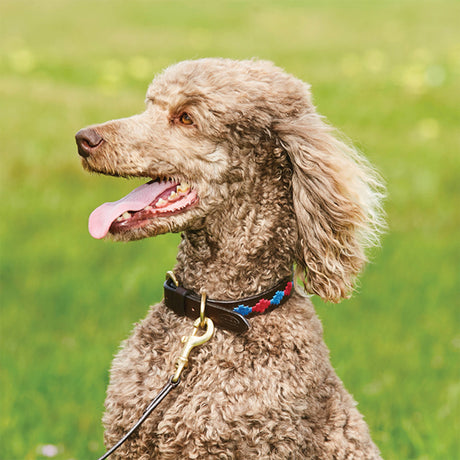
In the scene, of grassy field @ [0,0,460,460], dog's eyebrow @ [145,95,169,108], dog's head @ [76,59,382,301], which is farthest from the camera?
grassy field @ [0,0,460,460]

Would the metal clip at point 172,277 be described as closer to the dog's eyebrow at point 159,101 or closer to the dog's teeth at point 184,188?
the dog's teeth at point 184,188

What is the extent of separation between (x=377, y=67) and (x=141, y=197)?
1170 centimetres

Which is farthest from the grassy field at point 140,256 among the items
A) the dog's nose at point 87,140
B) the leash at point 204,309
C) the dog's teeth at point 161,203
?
the dog's nose at point 87,140

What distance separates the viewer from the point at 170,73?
10.0 ft

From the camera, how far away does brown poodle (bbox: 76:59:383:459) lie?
111 inches

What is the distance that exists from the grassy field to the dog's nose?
1.72 m

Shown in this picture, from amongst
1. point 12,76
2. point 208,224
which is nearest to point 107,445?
point 208,224

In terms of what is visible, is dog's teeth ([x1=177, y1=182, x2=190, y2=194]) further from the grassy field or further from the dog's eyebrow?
the grassy field

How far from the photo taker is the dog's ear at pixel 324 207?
2967mm

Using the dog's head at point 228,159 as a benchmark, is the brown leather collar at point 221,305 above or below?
below

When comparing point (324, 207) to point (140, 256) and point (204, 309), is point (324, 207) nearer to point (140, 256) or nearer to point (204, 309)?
point (204, 309)

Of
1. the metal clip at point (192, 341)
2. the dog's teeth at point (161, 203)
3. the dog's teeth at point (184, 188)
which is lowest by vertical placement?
the metal clip at point (192, 341)

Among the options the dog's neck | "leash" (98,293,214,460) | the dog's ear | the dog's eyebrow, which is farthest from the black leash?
the dog's eyebrow

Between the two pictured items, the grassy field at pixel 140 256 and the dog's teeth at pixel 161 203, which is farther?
the grassy field at pixel 140 256
